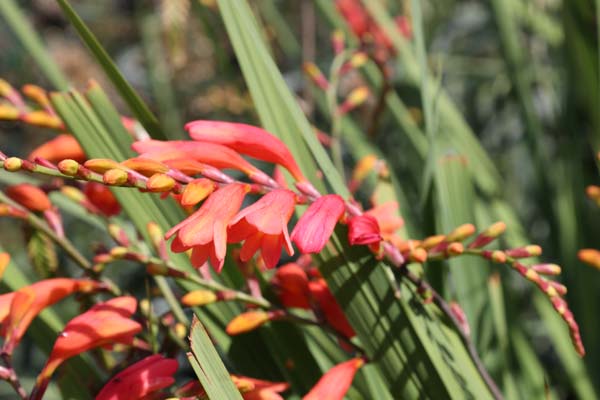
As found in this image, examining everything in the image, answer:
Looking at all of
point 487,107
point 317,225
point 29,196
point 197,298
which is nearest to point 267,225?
point 317,225

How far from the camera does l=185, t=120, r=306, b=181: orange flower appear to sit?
62cm

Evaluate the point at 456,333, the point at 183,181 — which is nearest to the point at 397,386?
the point at 456,333

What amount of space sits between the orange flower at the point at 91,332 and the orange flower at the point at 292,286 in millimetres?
137

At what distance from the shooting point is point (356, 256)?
2.05ft

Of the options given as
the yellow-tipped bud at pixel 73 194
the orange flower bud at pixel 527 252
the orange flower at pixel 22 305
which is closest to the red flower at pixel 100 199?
the yellow-tipped bud at pixel 73 194

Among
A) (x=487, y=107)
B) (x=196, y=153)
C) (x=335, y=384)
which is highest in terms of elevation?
(x=196, y=153)

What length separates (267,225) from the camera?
53 centimetres

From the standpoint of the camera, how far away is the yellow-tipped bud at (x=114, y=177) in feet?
1.59

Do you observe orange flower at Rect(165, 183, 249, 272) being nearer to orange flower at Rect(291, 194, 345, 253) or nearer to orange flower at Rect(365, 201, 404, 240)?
orange flower at Rect(291, 194, 345, 253)

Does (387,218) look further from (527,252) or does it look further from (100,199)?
(100,199)

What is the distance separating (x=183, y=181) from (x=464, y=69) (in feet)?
4.26

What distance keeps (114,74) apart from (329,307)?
0.27m

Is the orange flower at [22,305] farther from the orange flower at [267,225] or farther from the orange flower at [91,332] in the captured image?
the orange flower at [267,225]

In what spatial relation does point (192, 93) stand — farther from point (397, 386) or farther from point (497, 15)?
point (397, 386)
